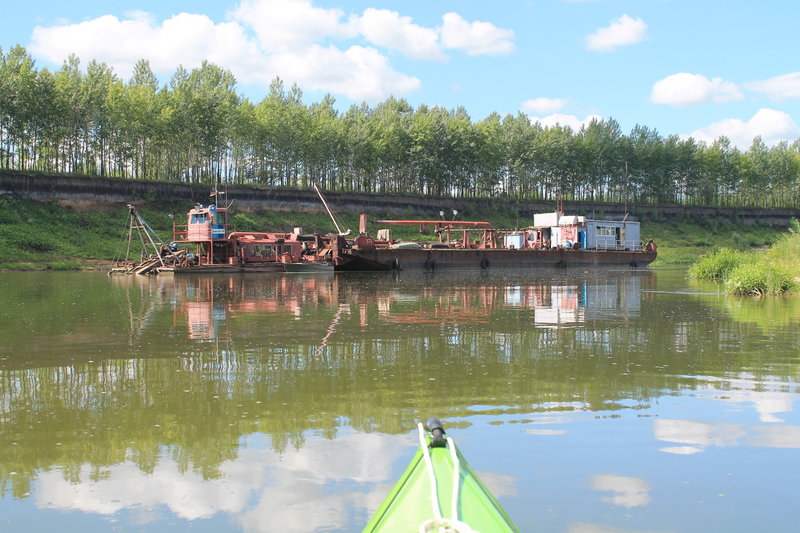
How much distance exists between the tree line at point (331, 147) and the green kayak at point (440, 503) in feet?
196

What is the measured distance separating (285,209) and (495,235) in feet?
68.7

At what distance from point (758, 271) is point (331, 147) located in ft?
181

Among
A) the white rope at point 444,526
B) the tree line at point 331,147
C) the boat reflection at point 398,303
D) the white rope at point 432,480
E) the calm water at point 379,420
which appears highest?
the tree line at point 331,147

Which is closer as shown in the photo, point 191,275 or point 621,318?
point 621,318

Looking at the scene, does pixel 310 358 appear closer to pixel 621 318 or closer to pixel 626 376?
pixel 626 376

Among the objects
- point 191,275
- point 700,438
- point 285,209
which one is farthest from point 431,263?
point 700,438

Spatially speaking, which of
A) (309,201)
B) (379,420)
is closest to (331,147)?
(309,201)

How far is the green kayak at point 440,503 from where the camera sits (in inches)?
140

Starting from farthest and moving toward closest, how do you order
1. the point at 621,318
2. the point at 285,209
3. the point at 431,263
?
the point at 285,209, the point at 431,263, the point at 621,318

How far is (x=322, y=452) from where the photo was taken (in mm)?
6320

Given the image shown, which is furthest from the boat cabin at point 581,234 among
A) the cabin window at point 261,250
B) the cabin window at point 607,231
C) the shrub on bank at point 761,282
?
the shrub on bank at point 761,282

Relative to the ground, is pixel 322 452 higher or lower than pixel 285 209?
lower

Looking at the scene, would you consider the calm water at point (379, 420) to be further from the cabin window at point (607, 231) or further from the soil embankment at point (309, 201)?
the soil embankment at point (309, 201)

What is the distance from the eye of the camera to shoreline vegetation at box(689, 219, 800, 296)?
22.9 metres
